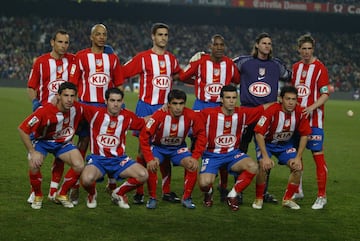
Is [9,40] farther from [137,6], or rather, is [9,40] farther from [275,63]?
[275,63]

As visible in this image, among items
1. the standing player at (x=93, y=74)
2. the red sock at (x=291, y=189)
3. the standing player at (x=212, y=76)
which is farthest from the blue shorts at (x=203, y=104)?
the red sock at (x=291, y=189)

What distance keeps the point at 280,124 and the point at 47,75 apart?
2.63 m

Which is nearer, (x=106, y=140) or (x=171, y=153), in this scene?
(x=106, y=140)

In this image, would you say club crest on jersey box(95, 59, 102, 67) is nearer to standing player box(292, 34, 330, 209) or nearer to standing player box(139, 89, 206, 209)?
standing player box(139, 89, 206, 209)

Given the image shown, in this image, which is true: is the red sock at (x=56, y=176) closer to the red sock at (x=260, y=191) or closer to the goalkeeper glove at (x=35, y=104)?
the goalkeeper glove at (x=35, y=104)

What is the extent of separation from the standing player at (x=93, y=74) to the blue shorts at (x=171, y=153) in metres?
0.64

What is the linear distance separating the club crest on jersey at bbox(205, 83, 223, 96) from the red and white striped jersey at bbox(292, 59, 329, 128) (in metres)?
0.90

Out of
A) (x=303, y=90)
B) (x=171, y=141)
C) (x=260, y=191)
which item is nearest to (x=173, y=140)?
(x=171, y=141)

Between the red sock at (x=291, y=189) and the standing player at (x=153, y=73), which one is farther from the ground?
the standing player at (x=153, y=73)

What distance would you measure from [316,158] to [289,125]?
0.66 meters

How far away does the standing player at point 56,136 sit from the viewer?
6.48 meters

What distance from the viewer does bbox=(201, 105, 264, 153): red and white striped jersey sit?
7.01 m

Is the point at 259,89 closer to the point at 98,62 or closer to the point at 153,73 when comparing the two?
the point at 153,73

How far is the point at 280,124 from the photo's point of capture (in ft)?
23.0
